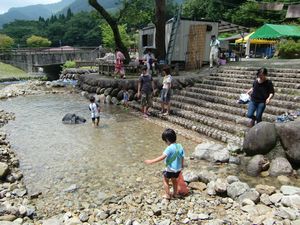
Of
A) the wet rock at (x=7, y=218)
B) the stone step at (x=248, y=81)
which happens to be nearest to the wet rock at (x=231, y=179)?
the wet rock at (x=7, y=218)

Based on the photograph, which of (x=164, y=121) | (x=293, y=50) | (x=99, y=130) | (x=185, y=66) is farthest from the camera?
(x=293, y=50)

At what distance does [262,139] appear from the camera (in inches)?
306

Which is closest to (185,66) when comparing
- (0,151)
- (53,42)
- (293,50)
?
(293,50)

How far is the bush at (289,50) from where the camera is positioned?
23847 mm

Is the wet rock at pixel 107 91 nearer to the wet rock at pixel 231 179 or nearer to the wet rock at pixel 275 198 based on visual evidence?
the wet rock at pixel 231 179

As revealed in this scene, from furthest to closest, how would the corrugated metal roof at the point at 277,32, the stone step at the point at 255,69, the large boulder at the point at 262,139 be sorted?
the corrugated metal roof at the point at 277,32, the stone step at the point at 255,69, the large boulder at the point at 262,139

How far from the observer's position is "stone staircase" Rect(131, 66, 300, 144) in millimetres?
10438

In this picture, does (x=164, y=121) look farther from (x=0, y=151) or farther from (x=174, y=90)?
(x=0, y=151)

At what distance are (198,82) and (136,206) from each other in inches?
421

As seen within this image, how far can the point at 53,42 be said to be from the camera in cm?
9869

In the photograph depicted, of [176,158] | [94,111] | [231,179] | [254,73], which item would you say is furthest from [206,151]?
[254,73]

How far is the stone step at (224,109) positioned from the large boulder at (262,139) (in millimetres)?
2235

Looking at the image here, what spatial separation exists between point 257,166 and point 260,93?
7.42 ft

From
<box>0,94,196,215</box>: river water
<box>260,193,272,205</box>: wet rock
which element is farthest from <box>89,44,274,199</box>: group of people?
<box>260,193,272,205</box>: wet rock
